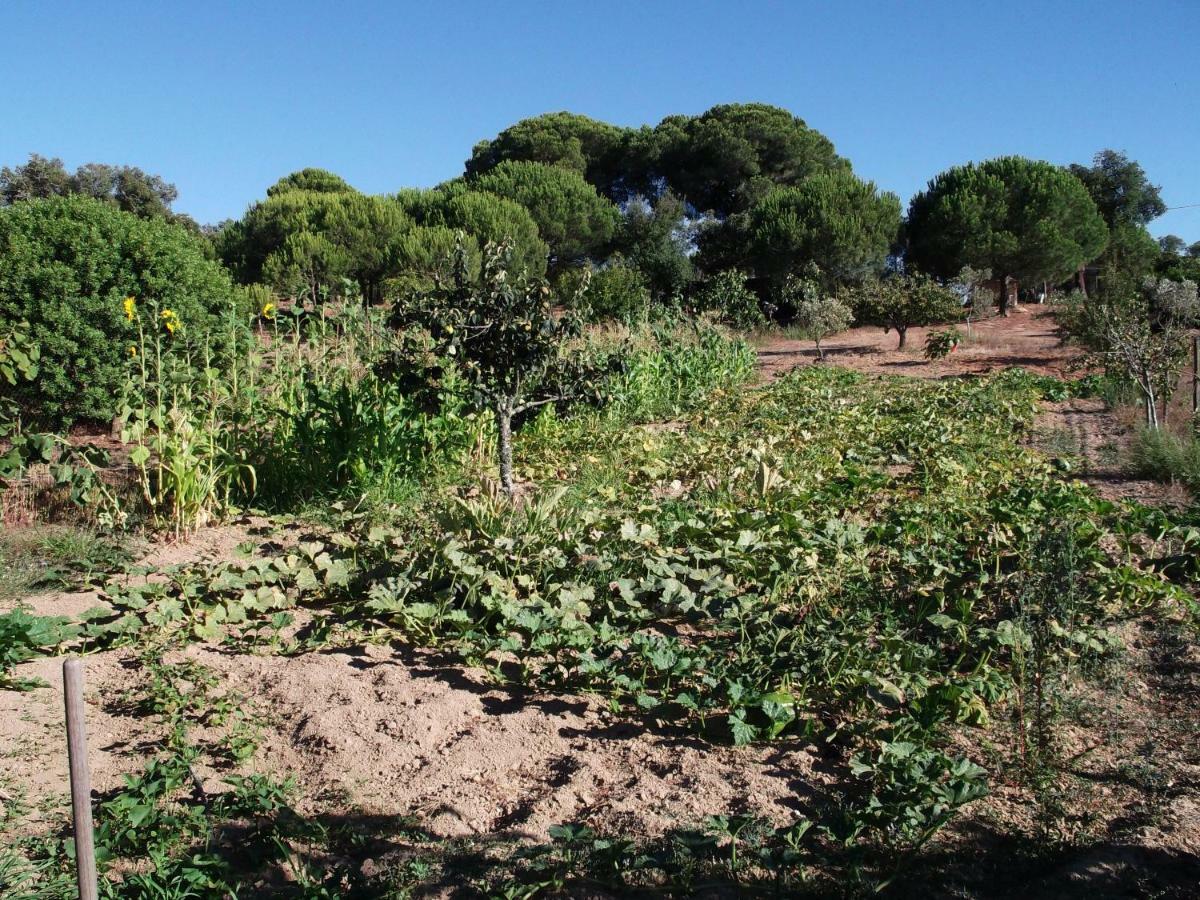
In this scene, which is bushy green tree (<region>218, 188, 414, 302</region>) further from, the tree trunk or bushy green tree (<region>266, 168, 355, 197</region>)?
the tree trunk

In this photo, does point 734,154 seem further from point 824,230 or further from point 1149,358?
point 1149,358

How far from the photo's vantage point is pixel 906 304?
1825 cm

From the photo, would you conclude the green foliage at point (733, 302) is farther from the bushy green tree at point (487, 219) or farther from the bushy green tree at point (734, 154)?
the bushy green tree at point (734, 154)

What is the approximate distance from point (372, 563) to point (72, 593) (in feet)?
4.60

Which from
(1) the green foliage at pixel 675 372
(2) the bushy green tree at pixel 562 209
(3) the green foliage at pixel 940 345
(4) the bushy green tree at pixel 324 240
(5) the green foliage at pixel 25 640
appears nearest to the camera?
(5) the green foliage at pixel 25 640

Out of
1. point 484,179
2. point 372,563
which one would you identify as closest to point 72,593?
point 372,563

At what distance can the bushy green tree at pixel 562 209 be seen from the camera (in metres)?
29.9

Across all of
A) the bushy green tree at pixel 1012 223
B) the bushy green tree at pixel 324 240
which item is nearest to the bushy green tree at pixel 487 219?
the bushy green tree at pixel 324 240

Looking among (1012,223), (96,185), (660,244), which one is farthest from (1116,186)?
(96,185)

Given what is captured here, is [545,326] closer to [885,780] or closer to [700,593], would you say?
[700,593]

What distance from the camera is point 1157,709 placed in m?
3.35

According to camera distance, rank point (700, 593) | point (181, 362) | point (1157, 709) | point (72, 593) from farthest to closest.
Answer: point (181, 362)
point (72, 593)
point (700, 593)
point (1157, 709)

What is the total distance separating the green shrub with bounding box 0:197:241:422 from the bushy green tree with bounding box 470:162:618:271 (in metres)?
22.6

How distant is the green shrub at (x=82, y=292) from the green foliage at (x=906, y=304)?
1405 centimetres
